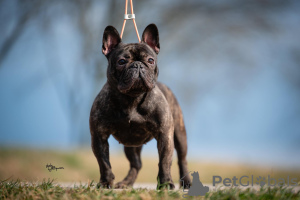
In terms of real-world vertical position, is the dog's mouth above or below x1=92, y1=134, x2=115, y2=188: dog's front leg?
above

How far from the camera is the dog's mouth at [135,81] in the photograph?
2836 millimetres

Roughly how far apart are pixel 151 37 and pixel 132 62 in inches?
18.5

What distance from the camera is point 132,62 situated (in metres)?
2.97

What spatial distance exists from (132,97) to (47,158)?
3974mm

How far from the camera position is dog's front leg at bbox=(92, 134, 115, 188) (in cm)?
315

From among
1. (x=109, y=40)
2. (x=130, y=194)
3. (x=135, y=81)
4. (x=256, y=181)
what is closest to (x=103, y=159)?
(x=130, y=194)

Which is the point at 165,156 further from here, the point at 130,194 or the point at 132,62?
the point at 132,62

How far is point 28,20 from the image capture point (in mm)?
7520

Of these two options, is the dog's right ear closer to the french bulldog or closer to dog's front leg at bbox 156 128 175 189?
the french bulldog

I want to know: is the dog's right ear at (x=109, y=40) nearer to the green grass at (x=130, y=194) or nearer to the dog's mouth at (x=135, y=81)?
the dog's mouth at (x=135, y=81)

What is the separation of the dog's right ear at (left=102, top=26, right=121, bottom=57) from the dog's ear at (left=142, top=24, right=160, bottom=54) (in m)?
0.27

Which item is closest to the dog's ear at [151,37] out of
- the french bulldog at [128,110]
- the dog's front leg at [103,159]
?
the french bulldog at [128,110]

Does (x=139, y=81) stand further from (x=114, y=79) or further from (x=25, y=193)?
(x=25, y=193)
